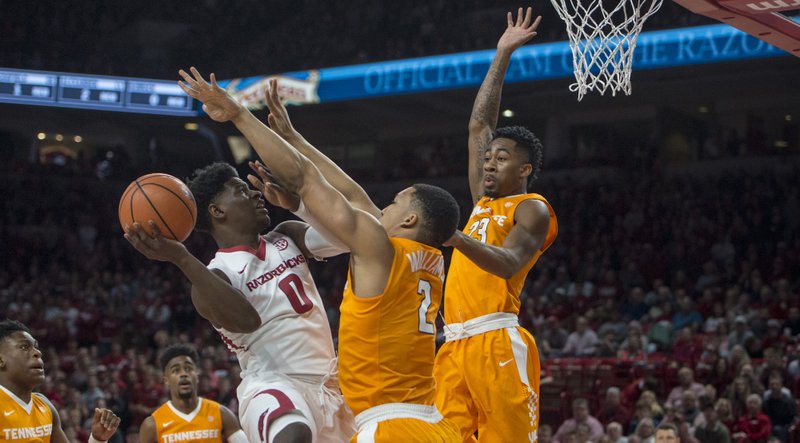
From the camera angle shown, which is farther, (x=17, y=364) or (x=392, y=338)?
(x=17, y=364)

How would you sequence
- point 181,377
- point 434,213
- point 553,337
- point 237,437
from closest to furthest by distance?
point 434,213
point 237,437
point 181,377
point 553,337

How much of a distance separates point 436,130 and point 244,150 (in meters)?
5.05

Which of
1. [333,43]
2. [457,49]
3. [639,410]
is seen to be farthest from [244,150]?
[639,410]

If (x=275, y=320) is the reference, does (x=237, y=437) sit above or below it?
below

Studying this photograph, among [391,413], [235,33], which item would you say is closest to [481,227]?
[391,413]

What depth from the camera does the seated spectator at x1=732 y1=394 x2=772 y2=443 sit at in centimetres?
898

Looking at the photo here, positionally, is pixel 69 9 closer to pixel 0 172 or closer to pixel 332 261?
pixel 0 172

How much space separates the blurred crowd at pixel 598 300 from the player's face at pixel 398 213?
18.5 ft

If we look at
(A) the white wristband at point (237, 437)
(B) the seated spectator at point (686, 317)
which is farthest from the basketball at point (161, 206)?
(B) the seated spectator at point (686, 317)

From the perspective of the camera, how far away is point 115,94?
63.1 feet

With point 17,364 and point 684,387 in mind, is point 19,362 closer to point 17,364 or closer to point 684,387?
point 17,364

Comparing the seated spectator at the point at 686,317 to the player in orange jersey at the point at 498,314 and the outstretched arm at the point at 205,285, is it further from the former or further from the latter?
the outstretched arm at the point at 205,285

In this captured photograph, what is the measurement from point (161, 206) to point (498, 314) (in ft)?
5.34

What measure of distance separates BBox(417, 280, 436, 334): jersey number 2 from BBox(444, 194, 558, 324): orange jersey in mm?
897
